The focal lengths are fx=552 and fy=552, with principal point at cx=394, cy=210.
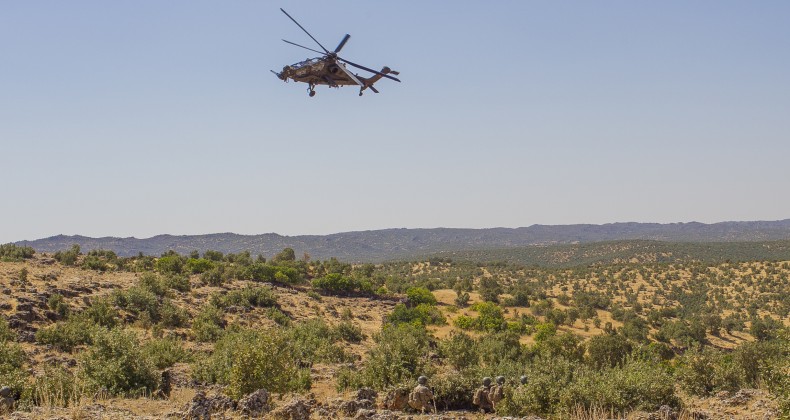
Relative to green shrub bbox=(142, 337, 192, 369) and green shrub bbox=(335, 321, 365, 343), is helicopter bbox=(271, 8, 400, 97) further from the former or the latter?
green shrub bbox=(335, 321, 365, 343)

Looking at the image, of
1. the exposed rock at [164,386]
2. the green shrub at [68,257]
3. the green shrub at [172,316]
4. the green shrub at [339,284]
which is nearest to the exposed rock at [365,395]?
the exposed rock at [164,386]

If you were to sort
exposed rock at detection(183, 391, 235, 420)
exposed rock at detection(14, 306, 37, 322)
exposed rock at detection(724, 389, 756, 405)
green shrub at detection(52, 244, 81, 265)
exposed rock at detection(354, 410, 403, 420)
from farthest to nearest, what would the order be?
green shrub at detection(52, 244, 81, 265) < exposed rock at detection(14, 306, 37, 322) < exposed rock at detection(724, 389, 756, 405) < exposed rock at detection(354, 410, 403, 420) < exposed rock at detection(183, 391, 235, 420)

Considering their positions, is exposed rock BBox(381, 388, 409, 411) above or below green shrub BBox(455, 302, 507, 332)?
above

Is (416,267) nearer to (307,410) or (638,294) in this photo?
(638,294)

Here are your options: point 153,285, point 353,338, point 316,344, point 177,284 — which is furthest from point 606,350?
point 177,284

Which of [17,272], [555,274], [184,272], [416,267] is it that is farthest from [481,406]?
[416,267]

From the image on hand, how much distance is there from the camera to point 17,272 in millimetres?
38906

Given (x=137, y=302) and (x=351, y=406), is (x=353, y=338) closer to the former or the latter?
(x=137, y=302)

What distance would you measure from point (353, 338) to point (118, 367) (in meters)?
19.9

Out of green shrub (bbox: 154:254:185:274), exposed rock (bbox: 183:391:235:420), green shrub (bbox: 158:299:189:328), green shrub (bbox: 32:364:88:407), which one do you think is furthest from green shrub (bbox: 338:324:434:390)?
green shrub (bbox: 154:254:185:274)

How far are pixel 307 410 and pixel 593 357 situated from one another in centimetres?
2196

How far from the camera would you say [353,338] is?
36375 millimetres

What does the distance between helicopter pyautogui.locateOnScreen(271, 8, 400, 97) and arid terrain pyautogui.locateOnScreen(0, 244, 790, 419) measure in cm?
862

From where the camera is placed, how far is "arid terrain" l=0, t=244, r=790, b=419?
49.7ft
